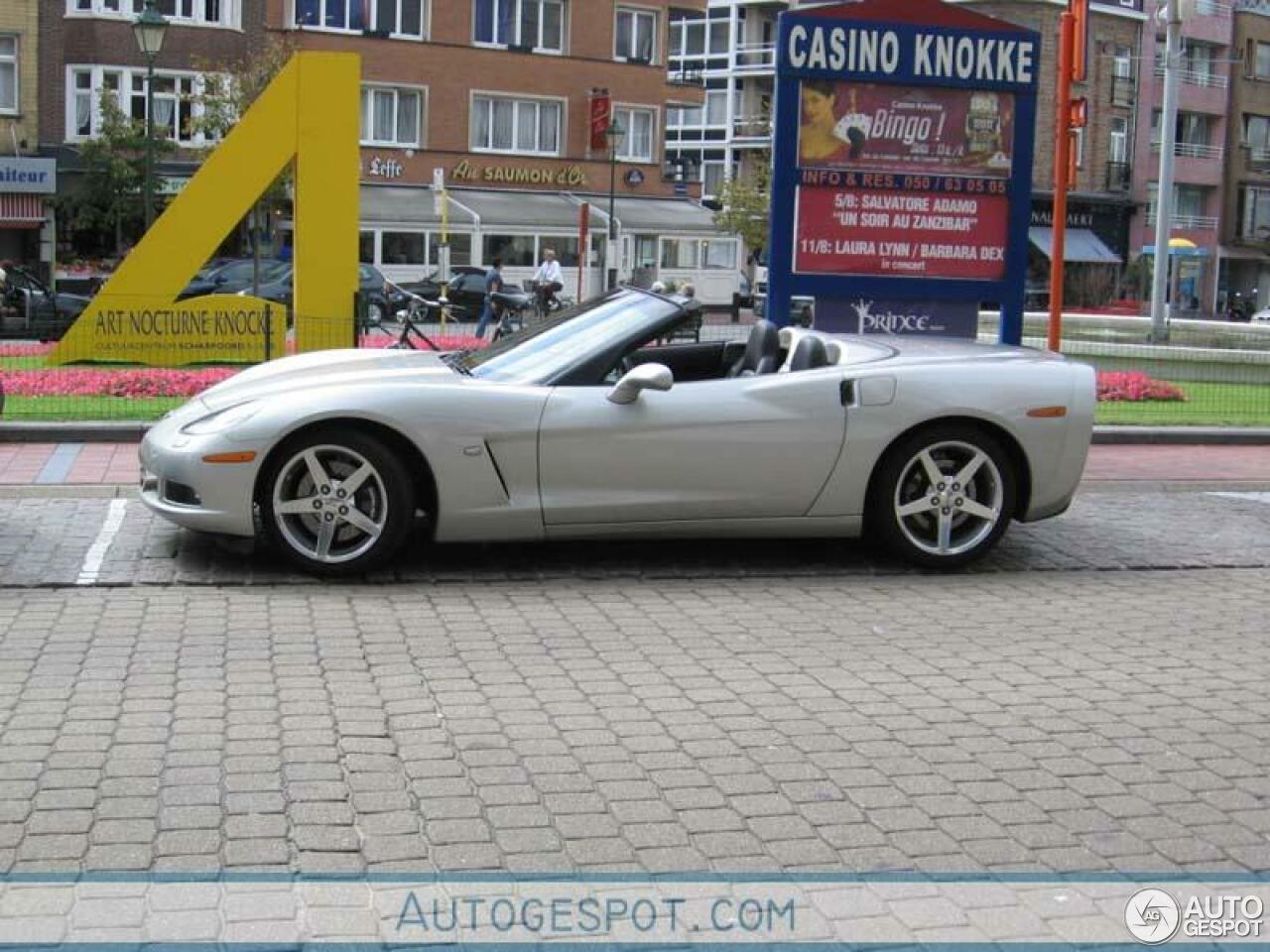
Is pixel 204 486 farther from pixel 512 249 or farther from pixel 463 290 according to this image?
pixel 512 249

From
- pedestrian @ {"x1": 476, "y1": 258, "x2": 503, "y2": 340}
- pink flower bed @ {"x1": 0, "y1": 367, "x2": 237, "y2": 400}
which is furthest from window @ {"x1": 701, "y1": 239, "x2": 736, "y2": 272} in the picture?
pink flower bed @ {"x1": 0, "y1": 367, "x2": 237, "y2": 400}

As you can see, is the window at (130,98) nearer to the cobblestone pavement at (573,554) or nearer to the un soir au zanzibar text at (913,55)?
the un soir au zanzibar text at (913,55)

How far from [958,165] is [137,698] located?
8.67 metres

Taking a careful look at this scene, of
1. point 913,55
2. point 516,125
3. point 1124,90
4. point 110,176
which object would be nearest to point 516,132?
point 516,125

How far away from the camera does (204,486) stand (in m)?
7.37

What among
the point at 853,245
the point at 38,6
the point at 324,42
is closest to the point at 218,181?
the point at 853,245

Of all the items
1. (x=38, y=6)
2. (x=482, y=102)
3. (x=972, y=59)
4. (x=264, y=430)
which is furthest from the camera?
(x=482, y=102)

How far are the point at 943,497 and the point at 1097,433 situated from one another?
6405 mm

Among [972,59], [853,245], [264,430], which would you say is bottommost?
[264,430]

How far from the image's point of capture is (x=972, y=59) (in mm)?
12281

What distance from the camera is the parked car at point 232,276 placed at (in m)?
33.2

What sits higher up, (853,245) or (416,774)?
(853,245)

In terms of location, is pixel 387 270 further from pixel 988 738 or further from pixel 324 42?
pixel 988 738

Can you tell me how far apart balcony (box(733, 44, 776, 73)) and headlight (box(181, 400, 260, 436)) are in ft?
247
